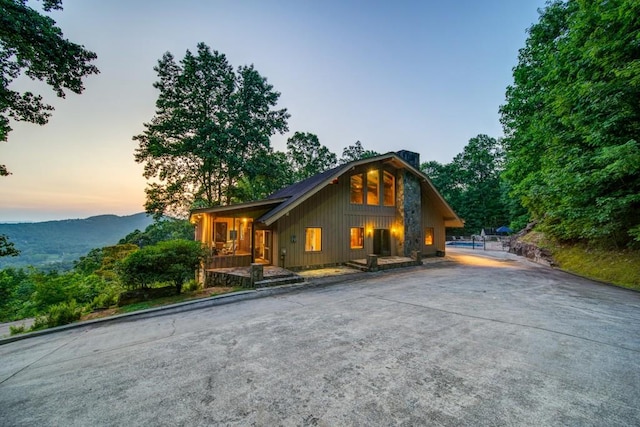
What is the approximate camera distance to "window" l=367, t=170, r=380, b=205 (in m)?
14.4

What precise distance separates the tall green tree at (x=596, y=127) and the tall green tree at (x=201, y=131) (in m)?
20.9

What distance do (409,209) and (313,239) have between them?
22.1 ft

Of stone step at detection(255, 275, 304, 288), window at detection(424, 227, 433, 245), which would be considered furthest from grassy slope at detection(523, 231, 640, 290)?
stone step at detection(255, 275, 304, 288)

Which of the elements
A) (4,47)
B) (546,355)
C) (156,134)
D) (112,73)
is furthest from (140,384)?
(156,134)

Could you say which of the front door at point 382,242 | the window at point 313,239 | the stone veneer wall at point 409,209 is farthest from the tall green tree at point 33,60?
the stone veneer wall at point 409,209

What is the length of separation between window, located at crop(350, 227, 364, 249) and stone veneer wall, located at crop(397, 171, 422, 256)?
9.35 ft

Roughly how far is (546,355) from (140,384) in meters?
5.89

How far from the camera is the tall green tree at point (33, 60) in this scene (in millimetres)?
5324

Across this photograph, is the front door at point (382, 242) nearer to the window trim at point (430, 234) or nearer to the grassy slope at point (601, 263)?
the window trim at point (430, 234)

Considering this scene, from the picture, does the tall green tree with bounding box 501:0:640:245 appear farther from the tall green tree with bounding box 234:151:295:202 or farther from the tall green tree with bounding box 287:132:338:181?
the tall green tree with bounding box 287:132:338:181

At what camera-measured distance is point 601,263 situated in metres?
9.62

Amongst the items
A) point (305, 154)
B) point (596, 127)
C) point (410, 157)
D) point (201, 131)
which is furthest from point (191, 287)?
point (305, 154)

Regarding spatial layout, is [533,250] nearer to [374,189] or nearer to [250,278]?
[374,189]

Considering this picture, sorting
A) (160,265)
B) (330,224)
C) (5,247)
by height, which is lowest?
(160,265)
